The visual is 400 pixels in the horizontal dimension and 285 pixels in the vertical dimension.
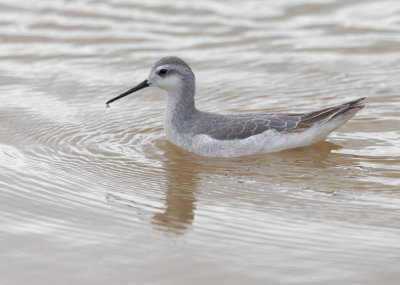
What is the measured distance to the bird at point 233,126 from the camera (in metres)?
9.30

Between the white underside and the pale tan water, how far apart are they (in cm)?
15

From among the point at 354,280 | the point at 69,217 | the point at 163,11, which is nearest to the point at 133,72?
the point at 163,11

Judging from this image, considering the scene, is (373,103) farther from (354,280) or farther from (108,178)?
(354,280)

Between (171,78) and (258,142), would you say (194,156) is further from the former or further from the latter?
(171,78)

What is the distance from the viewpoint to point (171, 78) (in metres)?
9.81

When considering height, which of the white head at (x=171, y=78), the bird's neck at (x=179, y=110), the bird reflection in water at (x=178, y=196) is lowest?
the bird reflection in water at (x=178, y=196)

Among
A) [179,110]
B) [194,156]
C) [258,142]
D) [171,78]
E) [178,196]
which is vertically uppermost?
[171,78]

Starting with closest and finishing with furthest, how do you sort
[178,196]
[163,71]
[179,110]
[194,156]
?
[178,196] → [194,156] → [163,71] → [179,110]

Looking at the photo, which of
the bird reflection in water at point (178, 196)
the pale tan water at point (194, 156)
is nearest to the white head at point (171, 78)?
the pale tan water at point (194, 156)

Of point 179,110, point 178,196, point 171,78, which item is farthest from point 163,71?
point 178,196

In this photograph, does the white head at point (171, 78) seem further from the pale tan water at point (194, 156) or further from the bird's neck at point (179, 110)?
the pale tan water at point (194, 156)

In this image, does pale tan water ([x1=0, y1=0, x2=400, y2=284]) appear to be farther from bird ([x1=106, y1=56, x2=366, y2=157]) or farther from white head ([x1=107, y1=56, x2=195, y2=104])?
white head ([x1=107, y1=56, x2=195, y2=104])

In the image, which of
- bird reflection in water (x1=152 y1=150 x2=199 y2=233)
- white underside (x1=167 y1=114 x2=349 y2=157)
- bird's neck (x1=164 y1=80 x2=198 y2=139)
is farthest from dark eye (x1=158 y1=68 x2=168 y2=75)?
bird reflection in water (x1=152 y1=150 x2=199 y2=233)

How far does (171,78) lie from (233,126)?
3.78ft
